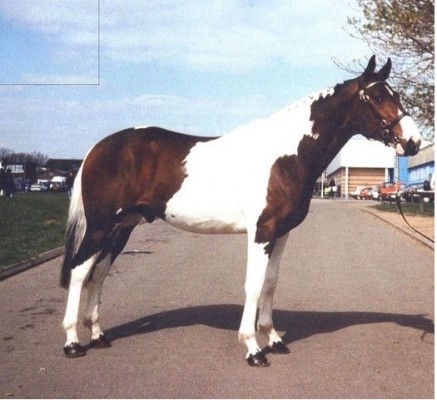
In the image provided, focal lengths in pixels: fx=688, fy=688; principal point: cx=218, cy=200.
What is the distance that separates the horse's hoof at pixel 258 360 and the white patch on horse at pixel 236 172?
1096 millimetres

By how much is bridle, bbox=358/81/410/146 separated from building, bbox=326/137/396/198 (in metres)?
68.3

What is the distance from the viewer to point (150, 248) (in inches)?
623

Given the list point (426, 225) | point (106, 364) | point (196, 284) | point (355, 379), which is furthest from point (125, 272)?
point (426, 225)

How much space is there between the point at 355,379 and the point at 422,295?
4337mm

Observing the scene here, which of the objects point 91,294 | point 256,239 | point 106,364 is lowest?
point 106,364

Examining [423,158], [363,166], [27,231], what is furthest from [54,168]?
[27,231]

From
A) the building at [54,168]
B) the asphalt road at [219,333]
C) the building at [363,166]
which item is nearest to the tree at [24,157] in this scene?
the building at [54,168]

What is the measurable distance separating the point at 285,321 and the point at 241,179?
2.38 m

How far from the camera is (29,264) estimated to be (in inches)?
481

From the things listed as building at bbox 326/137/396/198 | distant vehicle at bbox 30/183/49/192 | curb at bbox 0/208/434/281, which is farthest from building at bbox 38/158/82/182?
curb at bbox 0/208/434/281

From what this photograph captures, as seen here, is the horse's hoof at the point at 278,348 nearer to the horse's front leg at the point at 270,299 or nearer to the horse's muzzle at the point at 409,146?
the horse's front leg at the point at 270,299

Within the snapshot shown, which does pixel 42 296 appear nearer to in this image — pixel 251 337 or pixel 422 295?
pixel 251 337

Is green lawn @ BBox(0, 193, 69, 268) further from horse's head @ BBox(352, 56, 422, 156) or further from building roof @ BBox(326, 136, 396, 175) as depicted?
building roof @ BBox(326, 136, 396, 175)

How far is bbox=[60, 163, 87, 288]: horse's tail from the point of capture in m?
6.44
